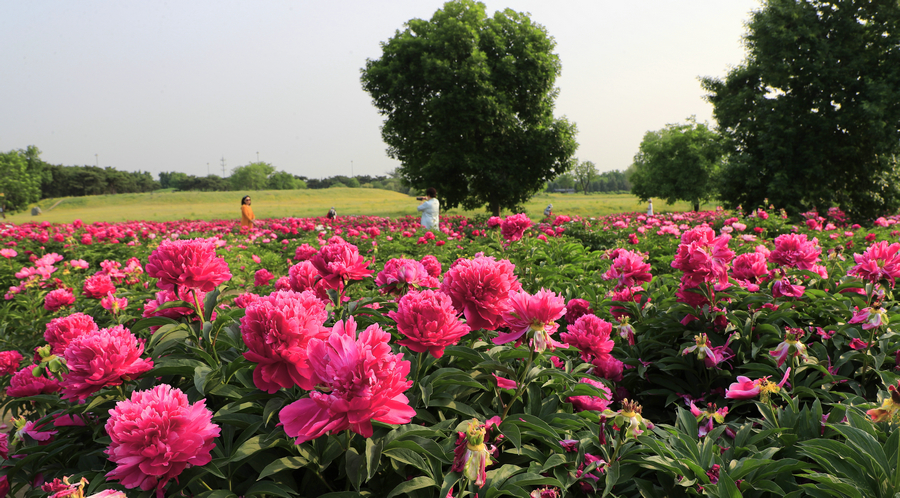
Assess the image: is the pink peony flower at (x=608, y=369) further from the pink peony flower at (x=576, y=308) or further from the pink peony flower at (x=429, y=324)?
the pink peony flower at (x=429, y=324)

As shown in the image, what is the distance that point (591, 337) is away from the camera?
201 cm

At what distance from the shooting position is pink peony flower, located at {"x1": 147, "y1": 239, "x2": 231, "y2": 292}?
154cm

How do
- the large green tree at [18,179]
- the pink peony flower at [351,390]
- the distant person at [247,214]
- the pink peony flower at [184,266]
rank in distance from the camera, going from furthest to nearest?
the large green tree at [18,179]
the distant person at [247,214]
the pink peony flower at [184,266]
the pink peony flower at [351,390]

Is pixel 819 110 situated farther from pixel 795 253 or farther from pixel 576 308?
pixel 576 308

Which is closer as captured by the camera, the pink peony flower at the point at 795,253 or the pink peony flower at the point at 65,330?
the pink peony flower at the point at 65,330

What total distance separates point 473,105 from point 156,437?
21801 millimetres

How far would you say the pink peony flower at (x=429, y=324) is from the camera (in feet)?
4.06

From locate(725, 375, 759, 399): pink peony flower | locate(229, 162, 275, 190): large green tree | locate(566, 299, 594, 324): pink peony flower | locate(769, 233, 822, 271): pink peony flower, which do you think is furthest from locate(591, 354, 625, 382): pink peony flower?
locate(229, 162, 275, 190): large green tree

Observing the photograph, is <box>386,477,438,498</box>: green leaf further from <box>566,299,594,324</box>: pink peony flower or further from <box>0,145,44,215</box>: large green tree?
<box>0,145,44,215</box>: large green tree

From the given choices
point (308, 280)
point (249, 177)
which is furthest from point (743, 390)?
point (249, 177)

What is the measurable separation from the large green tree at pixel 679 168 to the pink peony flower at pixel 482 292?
4287 cm

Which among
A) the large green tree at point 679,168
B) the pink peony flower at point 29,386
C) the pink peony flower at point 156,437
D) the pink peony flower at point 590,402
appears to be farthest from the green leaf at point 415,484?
the large green tree at point 679,168

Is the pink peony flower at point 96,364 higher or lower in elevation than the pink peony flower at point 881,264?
lower

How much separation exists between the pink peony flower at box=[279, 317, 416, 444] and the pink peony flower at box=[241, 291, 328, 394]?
81mm
